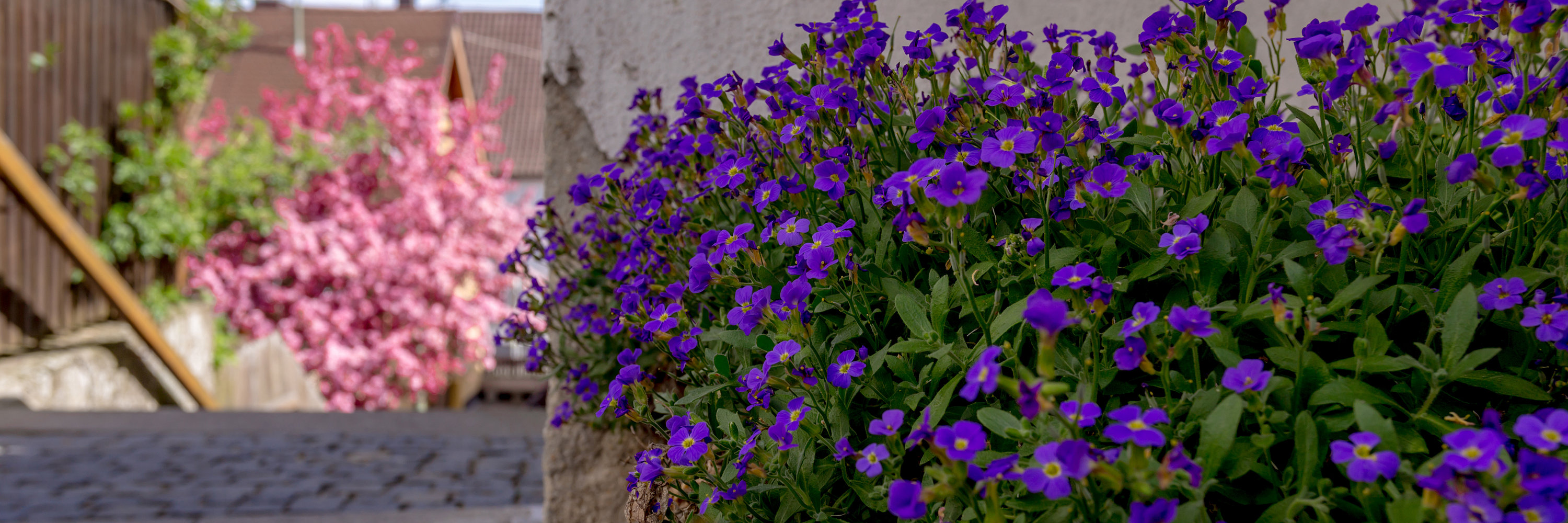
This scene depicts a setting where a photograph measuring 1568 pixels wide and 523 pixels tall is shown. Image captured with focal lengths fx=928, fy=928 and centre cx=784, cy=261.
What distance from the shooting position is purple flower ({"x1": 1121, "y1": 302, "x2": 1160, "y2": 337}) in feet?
2.52

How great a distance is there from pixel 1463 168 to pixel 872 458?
22.7 inches

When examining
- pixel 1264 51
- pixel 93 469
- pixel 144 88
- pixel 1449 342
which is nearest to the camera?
pixel 1449 342

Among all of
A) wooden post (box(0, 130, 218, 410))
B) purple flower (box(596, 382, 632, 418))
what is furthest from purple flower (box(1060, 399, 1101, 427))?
wooden post (box(0, 130, 218, 410))

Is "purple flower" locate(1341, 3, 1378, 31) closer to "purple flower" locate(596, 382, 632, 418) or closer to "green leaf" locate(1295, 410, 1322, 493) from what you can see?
"green leaf" locate(1295, 410, 1322, 493)

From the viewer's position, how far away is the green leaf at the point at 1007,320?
900 millimetres

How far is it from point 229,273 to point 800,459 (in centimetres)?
804

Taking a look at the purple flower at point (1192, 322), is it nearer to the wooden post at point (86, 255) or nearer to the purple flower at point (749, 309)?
the purple flower at point (749, 309)

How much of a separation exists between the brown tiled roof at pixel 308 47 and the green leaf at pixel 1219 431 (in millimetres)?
13694

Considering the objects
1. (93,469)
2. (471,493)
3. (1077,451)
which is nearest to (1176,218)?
(1077,451)

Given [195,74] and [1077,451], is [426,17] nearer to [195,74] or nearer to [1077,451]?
[195,74]

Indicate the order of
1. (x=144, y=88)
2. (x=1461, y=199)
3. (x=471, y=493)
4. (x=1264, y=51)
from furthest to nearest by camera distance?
(x=144, y=88)
(x=471, y=493)
(x=1264, y=51)
(x=1461, y=199)

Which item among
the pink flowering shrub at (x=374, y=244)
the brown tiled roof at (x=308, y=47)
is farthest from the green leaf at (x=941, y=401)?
the brown tiled roof at (x=308, y=47)

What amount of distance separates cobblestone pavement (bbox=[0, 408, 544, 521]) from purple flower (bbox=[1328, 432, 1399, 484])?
2.98 meters

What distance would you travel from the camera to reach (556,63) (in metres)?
2.23
